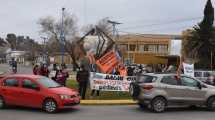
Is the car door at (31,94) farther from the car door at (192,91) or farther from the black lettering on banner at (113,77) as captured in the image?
the black lettering on banner at (113,77)

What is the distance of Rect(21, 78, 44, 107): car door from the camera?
1811cm

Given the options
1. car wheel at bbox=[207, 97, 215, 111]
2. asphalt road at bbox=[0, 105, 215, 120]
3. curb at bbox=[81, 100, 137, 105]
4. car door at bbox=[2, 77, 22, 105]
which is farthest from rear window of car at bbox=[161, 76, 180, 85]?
car door at bbox=[2, 77, 22, 105]

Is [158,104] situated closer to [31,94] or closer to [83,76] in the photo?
[31,94]

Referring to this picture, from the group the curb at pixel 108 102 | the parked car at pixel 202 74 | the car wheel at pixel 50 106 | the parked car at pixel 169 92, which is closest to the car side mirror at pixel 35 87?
the car wheel at pixel 50 106

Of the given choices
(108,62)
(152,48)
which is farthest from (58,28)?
(108,62)

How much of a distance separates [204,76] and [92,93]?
7.62 meters

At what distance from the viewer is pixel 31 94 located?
1820cm

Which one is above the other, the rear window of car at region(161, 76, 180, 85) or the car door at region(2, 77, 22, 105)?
the rear window of car at region(161, 76, 180, 85)

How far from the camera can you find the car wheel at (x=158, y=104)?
1864cm

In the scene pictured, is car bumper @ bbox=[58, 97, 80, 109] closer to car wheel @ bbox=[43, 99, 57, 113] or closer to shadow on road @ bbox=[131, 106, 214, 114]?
car wheel @ bbox=[43, 99, 57, 113]

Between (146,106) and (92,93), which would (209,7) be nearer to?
(92,93)

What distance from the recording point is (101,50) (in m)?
34.1

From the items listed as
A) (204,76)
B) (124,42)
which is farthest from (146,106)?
(124,42)

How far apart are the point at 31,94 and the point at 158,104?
4.99 metres
